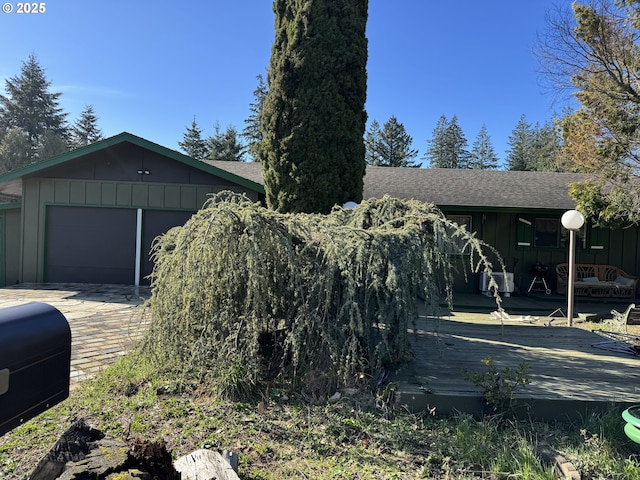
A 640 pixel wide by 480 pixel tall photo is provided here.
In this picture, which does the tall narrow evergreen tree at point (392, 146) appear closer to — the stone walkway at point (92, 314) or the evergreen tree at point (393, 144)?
the evergreen tree at point (393, 144)

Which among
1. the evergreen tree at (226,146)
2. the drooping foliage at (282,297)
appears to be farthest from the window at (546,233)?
the evergreen tree at (226,146)

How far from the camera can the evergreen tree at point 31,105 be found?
34.7 metres

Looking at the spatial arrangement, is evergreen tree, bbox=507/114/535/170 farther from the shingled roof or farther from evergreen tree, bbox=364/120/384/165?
the shingled roof

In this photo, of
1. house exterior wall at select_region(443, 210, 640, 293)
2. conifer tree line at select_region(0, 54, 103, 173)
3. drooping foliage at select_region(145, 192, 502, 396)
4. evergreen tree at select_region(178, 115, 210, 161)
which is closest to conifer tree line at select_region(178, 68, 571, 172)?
evergreen tree at select_region(178, 115, 210, 161)

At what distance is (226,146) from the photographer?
33.2 meters

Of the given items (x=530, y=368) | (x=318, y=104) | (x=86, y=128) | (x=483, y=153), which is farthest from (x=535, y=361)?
(x=86, y=128)

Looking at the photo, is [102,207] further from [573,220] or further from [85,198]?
[573,220]

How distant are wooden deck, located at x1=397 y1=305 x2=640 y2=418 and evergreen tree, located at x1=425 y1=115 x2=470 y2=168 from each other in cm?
4116

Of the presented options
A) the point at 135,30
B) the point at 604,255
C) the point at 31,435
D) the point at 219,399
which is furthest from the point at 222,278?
the point at 604,255

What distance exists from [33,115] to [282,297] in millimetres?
43246

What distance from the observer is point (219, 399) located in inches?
126

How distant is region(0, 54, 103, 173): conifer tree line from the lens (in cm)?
3297

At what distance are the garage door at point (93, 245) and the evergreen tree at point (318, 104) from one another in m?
5.05

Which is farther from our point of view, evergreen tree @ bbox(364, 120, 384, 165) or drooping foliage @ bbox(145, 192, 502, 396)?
evergreen tree @ bbox(364, 120, 384, 165)
